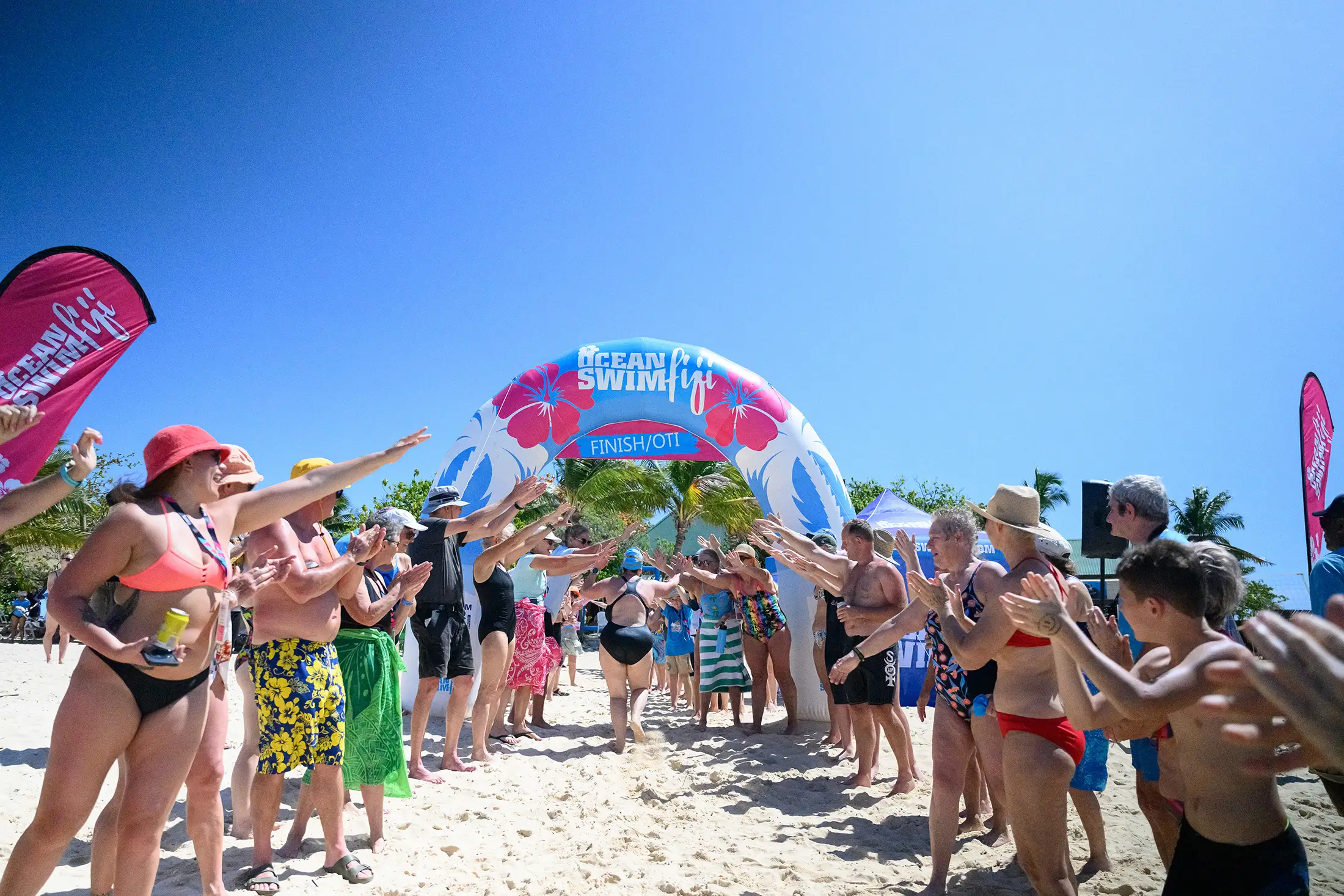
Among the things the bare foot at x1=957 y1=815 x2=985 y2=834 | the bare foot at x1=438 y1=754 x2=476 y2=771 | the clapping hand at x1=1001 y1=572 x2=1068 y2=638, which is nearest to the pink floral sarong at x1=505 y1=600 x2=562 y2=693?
the bare foot at x1=438 y1=754 x2=476 y2=771

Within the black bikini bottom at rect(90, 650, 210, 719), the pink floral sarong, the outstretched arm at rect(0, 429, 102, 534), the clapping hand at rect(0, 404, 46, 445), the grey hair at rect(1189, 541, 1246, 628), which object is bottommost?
the pink floral sarong

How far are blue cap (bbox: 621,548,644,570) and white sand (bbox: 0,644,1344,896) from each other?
1502 mm

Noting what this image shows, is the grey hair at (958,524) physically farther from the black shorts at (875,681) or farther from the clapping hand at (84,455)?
the clapping hand at (84,455)

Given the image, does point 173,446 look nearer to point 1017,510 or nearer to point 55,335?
point 1017,510

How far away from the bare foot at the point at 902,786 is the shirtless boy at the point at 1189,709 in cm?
306

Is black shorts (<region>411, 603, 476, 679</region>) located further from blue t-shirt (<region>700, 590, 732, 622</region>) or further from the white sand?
blue t-shirt (<region>700, 590, 732, 622</region>)

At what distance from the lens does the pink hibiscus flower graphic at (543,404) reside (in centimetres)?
785

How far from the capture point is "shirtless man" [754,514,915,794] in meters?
4.48

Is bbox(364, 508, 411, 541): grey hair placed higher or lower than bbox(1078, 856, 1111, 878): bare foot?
higher

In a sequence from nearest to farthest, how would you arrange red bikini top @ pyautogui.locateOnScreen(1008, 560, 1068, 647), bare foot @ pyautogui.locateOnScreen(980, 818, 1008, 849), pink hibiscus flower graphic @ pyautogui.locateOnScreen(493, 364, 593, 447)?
1. red bikini top @ pyautogui.locateOnScreen(1008, 560, 1068, 647)
2. bare foot @ pyautogui.locateOnScreen(980, 818, 1008, 849)
3. pink hibiscus flower graphic @ pyautogui.locateOnScreen(493, 364, 593, 447)

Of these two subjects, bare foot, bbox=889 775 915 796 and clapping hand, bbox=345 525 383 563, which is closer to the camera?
clapping hand, bbox=345 525 383 563

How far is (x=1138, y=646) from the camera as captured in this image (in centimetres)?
300

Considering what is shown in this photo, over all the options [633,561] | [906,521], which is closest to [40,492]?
[633,561]

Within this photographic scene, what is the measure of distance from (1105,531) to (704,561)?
12.7 feet
